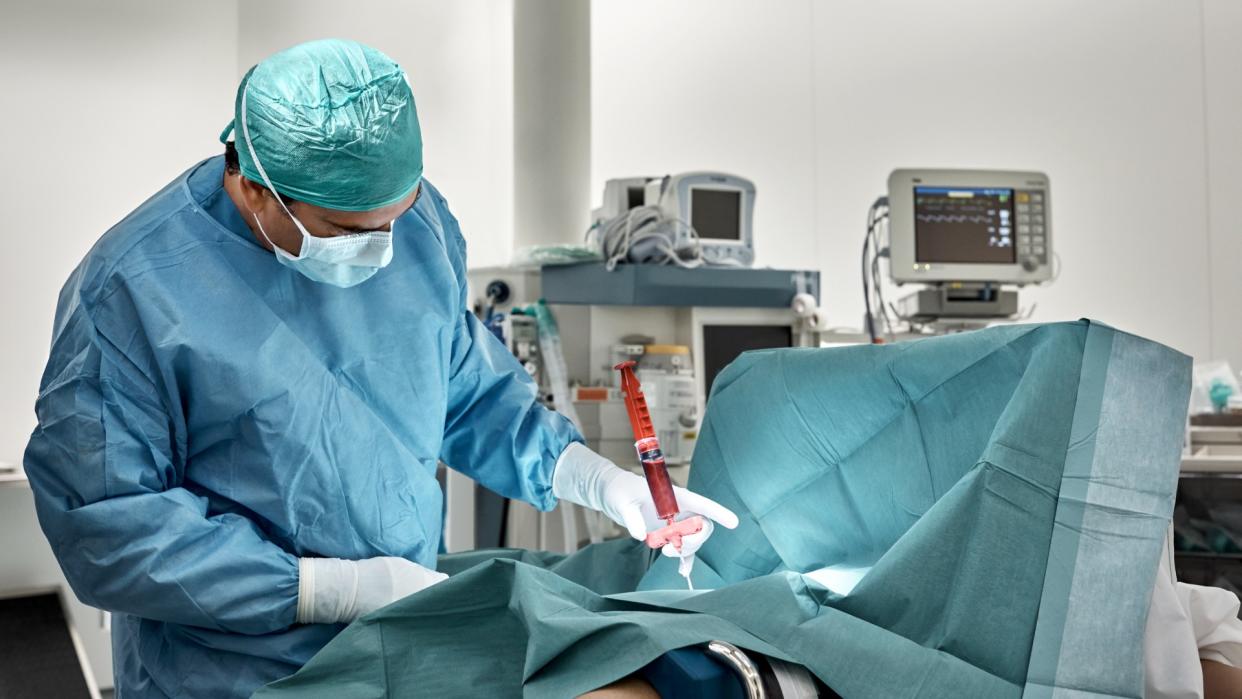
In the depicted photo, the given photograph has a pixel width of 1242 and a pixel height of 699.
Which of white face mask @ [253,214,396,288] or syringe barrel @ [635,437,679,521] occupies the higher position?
white face mask @ [253,214,396,288]

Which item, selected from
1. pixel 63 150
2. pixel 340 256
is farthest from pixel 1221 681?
pixel 63 150

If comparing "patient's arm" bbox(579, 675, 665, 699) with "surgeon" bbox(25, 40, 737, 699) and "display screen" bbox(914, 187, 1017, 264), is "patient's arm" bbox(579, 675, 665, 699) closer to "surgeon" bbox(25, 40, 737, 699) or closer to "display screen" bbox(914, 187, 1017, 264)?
"surgeon" bbox(25, 40, 737, 699)

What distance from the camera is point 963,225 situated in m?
3.60

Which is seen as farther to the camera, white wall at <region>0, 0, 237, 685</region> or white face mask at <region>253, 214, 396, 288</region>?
white wall at <region>0, 0, 237, 685</region>

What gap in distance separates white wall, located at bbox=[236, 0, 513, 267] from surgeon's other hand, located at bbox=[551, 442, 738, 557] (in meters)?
3.24

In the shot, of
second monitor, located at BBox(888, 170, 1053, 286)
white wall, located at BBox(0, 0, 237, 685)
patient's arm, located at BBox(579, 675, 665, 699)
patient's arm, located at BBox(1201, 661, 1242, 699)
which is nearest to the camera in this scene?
patient's arm, located at BBox(579, 675, 665, 699)

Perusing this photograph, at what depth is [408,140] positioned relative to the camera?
1.35 m

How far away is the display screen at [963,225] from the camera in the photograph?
3576 millimetres

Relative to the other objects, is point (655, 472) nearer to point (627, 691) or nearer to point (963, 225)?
point (627, 691)

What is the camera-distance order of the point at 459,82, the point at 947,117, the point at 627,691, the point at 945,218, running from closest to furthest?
the point at 627,691, the point at 945,218, the point at 459,82, the point at 947,117

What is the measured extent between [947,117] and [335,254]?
15.1 feet

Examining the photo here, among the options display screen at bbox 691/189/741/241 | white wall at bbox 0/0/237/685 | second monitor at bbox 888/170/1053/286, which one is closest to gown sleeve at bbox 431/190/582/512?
display screen at bbox 691/189/741/241

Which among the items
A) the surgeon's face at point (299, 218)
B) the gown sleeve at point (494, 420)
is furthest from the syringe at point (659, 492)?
the surgeon's face at point (299, 218)

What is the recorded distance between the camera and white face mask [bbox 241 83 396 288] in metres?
1.33
